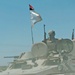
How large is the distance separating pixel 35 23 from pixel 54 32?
5.30m

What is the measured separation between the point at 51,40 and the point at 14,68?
9.33ft

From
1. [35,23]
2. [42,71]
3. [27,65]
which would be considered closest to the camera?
[42,71]

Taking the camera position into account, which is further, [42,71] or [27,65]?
[27,65]

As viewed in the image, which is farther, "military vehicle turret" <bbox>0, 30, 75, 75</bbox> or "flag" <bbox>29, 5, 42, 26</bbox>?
"flag" <bbox>29, 5, 42, 26</bbox>

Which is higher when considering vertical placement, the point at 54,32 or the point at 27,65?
the point at 54,32

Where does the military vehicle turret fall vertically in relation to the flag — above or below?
below

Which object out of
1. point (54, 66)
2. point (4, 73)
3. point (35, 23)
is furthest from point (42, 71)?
point (35, 23)

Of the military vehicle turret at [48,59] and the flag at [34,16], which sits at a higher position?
the flag at [34,16]

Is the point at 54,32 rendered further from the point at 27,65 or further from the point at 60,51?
the point at 27,65

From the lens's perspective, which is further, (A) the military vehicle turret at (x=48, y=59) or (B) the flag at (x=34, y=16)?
(B) the flag at (x=34, y=16)

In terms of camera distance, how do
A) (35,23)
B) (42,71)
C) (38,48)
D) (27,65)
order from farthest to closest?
1. (35,23)
2. (38,48)
3. (27,65)
4. (42,71)

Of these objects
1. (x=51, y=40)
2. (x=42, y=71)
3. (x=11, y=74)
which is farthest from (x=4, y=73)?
(x=51, y=40)

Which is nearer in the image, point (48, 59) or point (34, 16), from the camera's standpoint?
point (48, 59)

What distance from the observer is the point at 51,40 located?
21.5 meters
